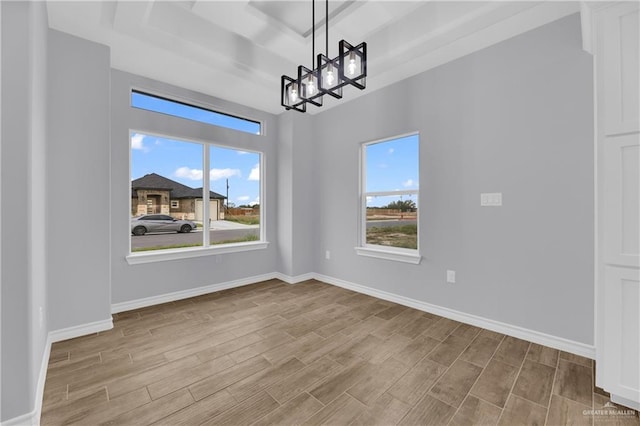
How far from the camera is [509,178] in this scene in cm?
254

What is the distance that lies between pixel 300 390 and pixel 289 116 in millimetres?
3706

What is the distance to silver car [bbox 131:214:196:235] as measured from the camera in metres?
3.29

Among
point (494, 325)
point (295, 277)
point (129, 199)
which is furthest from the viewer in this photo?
point (295, 277)

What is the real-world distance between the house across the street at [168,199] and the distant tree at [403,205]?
8.13 ft

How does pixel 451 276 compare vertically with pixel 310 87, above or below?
below

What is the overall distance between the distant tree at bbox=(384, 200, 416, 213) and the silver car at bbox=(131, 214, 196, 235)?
2.74m

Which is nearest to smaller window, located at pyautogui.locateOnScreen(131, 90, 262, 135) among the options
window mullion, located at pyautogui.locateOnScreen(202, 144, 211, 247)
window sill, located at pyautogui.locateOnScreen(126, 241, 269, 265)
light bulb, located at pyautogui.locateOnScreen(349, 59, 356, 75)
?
window mullion, located at pyautogui.locateOnScreen(202, 144, 211, 247)

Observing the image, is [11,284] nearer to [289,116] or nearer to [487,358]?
[487,358]

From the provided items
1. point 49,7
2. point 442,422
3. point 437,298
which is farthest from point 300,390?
point 49,7

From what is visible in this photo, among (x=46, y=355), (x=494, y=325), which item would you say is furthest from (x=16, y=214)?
(x=494, y=325)

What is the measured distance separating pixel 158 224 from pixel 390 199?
3.04m

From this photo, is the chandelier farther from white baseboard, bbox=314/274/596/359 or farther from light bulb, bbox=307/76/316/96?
white baseboard, bbox=314/274/596/359

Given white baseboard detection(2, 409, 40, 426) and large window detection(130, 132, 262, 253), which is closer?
white baseboard detection(2, 409, 40, 426)

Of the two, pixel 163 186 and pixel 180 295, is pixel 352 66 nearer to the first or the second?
pixel 163 186
